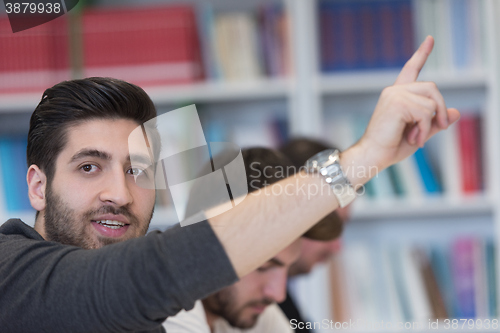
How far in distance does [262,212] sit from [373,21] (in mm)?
1422

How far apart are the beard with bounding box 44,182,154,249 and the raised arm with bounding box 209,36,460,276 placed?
0.11 meters

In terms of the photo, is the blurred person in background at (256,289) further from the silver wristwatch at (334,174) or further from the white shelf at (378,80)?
the white shelf at (378,80)

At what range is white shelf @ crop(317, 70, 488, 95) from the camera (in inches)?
71.1

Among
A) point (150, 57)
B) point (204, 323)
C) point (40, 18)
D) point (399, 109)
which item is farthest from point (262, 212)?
point (150, 57)

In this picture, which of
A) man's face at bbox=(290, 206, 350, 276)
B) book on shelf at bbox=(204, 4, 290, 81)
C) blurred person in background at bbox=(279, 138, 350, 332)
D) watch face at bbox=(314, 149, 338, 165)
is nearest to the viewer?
watch face at bbox=(314, 149, 338, 165)

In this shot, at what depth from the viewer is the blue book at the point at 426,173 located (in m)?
1.83

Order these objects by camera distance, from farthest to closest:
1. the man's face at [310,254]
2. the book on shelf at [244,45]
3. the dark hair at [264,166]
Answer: the book on shelf at [244,45], the man's face at [310,254], the dark hair at [264,166]

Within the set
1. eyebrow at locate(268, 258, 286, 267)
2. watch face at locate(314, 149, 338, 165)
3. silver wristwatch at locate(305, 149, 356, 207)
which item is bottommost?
eyebrow at locate(268, 258, 286, 267)

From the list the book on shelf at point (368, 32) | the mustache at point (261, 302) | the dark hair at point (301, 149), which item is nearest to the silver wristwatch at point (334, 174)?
the mustache at point (261, 302)

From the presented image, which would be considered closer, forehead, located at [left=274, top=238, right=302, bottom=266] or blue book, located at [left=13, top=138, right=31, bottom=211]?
forehead, located at [left=274, top=238, right=302, bottom=266]

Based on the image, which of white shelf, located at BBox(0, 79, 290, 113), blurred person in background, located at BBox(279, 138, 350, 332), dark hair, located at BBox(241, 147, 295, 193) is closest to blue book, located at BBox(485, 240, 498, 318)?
blurred person in background, located at BBox(279, 138, 350, 332)

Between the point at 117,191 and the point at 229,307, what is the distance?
72 centimetres

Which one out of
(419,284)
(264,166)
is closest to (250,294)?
(264,166)

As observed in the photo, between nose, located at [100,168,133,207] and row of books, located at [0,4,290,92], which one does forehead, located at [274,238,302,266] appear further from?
row of books, located at [0,4,290,92]
